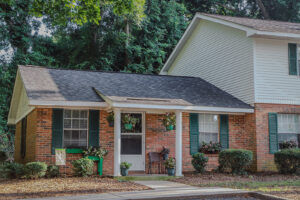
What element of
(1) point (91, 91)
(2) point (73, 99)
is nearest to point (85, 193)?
(2) point (73, 99)

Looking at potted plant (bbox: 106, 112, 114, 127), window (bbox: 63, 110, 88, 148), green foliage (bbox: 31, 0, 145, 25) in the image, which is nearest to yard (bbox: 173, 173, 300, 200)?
potted plant (bbox: 106, 112, 114, 127)

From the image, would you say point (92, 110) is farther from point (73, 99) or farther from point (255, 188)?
point (255, 188)

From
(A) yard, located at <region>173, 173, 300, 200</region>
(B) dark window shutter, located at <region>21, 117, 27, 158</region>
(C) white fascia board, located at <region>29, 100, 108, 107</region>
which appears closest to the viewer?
(A) yard, located at <region>173, 173, 300, 200</region>

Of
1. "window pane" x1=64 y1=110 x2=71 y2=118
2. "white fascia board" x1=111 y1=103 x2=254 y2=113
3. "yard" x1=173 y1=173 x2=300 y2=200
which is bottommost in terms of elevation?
"yard" x1=173 y1=173 x2=300 y2=200

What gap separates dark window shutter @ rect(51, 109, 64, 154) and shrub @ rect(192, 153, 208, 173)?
4673 millimetres

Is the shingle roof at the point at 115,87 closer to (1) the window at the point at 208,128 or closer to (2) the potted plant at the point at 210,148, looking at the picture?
(1) the window at the point at 208,128

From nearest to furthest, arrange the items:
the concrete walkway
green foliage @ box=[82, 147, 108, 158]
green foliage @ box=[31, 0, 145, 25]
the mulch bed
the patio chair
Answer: the concrete walkway < the mulch bed < green foliage @ box=[82, 147, 108, 158] < green foliage @ box=[31, 0, 145, 25] < the patio chair

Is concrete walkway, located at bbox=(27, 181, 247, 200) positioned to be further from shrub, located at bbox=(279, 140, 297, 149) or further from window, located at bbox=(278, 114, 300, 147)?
window, located at bbox=(278, 114, 300, 147)

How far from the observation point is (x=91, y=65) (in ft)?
85.8

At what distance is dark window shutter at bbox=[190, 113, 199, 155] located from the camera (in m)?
14.2

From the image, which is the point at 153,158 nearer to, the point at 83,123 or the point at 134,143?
the point at 134,143

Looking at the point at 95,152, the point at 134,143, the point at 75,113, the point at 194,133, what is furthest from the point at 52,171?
the point at 194,133

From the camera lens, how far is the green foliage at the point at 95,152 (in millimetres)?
12508

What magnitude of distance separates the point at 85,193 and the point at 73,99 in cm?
433
